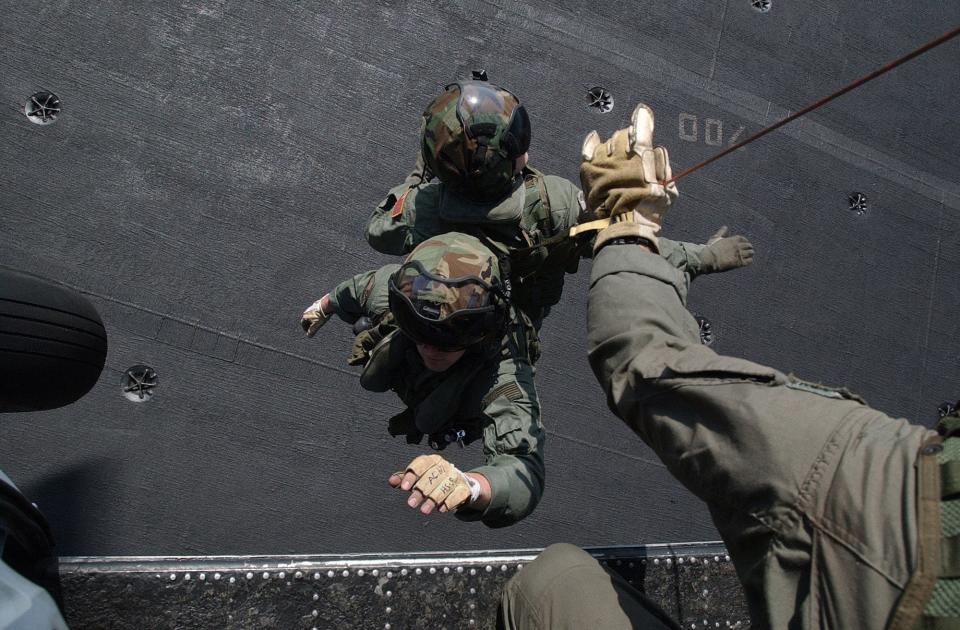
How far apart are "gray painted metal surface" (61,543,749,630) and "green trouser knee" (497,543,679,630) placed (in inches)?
10.7

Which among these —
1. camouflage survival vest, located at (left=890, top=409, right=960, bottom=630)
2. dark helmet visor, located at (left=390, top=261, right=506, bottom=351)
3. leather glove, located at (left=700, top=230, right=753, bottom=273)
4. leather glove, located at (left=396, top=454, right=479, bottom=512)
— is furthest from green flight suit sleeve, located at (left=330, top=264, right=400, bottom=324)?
camouflage survival vest, located at (left=890, top=409, right=960, bottom=630)

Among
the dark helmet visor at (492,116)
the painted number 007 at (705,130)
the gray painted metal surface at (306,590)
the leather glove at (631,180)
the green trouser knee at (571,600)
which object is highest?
the painted number 007 at (705,130)

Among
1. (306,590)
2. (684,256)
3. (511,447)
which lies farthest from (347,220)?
(306,590)

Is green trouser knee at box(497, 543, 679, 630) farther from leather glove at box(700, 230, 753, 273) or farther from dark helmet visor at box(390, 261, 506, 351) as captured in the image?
leather glove at box(700, 230, 753, 273)

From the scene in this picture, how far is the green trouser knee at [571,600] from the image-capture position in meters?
1.78

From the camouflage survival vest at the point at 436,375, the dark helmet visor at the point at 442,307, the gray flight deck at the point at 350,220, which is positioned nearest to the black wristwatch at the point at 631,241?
the dark helmet visor at the point at 442,307

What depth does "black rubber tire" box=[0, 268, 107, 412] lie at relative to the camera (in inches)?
94.2

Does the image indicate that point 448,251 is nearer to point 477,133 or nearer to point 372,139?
point 477,133

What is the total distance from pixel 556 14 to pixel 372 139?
1.20 meters

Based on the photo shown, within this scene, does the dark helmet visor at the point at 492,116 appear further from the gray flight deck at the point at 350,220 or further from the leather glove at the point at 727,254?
the gray flight deck at the point at 350,220

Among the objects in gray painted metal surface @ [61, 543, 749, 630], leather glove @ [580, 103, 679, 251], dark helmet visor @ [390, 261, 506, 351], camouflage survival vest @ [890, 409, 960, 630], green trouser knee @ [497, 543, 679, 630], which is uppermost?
leather glove @ [580, 103, 679, 251]

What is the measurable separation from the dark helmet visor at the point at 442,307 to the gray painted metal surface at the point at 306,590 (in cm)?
71

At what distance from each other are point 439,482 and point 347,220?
1.94 m

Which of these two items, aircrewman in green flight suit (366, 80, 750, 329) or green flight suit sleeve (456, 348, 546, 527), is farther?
aircrewman in green flight suit (366, 80, 750, 329)
